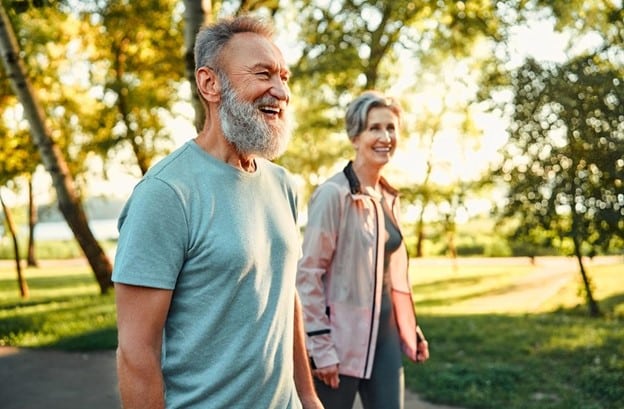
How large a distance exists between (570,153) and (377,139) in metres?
5.17

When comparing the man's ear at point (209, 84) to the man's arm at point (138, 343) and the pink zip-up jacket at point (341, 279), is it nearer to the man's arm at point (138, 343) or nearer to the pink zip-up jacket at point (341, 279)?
the man's arm at point (138, 343)

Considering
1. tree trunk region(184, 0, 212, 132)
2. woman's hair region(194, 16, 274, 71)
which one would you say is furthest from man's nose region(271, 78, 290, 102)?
tree trunk region(184, 0, 212, 132)

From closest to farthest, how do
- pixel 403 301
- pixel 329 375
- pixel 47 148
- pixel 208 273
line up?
pixel 208 273 < pixel 329 375 < pixel 403 301 < pixel 47 148

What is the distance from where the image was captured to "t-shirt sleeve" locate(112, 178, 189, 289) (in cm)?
189

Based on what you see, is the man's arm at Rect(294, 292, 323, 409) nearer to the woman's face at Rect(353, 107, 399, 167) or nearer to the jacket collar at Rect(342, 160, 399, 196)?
the jacket collar at Rect(342, 160, 399, 196)

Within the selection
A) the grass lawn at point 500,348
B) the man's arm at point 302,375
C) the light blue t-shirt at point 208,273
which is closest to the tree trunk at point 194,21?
the grass lawn at point 500,348

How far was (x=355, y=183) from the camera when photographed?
398 centimetres

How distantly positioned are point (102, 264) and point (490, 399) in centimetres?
977

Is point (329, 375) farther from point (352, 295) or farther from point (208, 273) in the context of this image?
point (208, 273)

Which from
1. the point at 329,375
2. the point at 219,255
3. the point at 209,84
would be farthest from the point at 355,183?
the point at 219,255

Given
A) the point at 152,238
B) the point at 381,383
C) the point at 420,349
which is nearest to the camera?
the point at 152,238

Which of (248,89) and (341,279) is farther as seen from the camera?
(341,279)

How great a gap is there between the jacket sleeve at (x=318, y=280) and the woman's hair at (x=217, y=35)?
1.63 meters

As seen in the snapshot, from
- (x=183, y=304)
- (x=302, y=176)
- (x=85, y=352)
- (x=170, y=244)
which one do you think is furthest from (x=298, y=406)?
(x=302, y=176)
